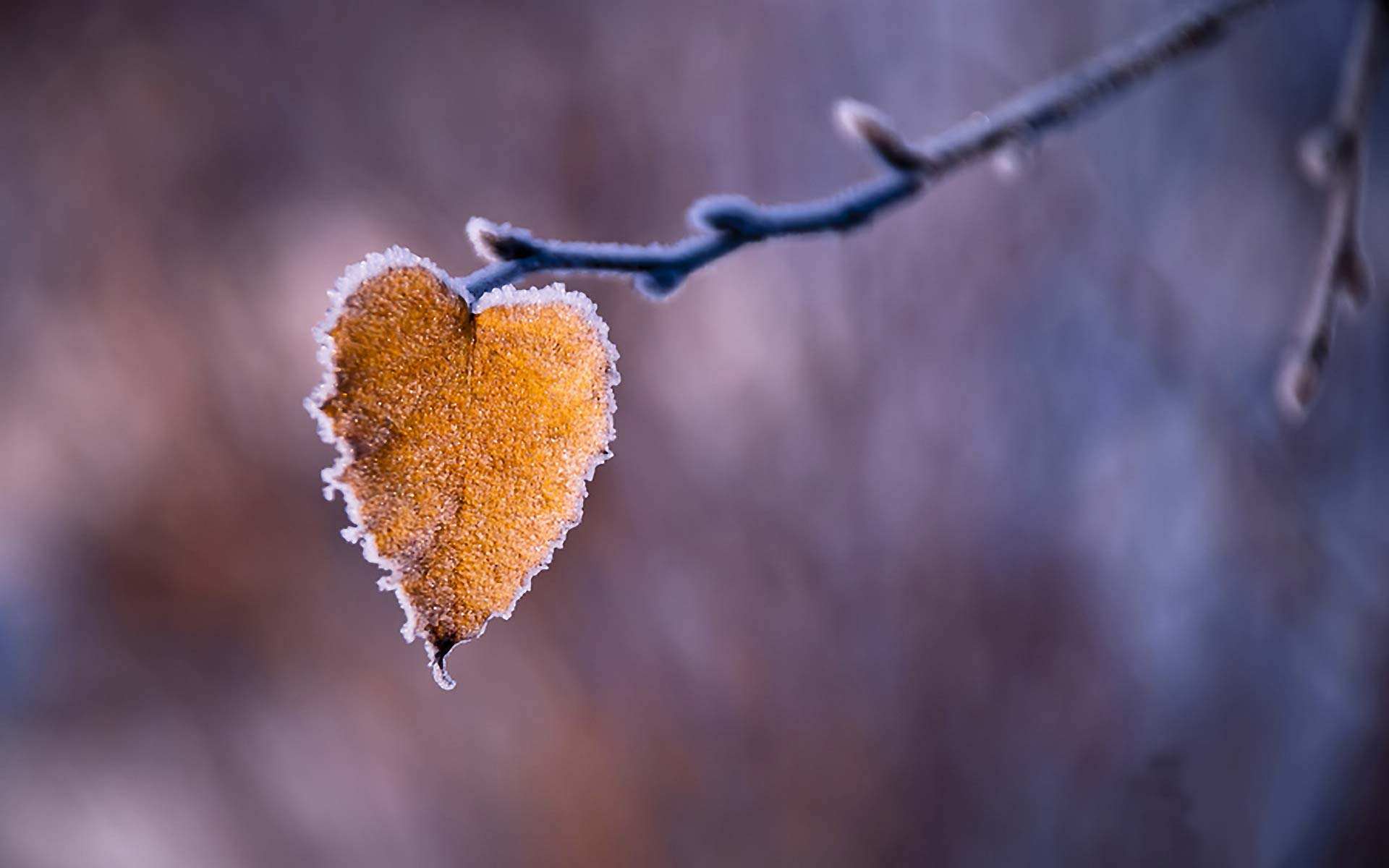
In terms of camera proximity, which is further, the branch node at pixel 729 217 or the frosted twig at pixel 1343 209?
the frosted twig at pixel 1343 209

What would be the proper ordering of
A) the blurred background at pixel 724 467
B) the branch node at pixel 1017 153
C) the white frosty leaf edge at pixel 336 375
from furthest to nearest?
1. the blurred background at pixel 724 467
2. the branch node at pixel 1017 153
3. the white frosty leaf edge at pixel 336 375

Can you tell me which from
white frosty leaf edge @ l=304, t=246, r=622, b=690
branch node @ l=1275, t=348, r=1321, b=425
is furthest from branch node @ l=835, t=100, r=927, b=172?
branch node @ l=1275, t=348, r=1321, b=425

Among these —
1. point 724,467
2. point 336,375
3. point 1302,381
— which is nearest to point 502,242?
point 336,375

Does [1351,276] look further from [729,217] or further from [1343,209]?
[729,217]

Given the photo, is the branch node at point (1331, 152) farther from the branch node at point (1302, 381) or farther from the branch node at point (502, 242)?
the branch node at point (502, 242)

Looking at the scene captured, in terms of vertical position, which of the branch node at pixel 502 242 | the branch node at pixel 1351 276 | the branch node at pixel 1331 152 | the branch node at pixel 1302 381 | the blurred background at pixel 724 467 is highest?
the blurred background at pixel 724 467

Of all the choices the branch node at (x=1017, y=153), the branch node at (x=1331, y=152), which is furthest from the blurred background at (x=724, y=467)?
the branch node at (x=1017, y=153)
